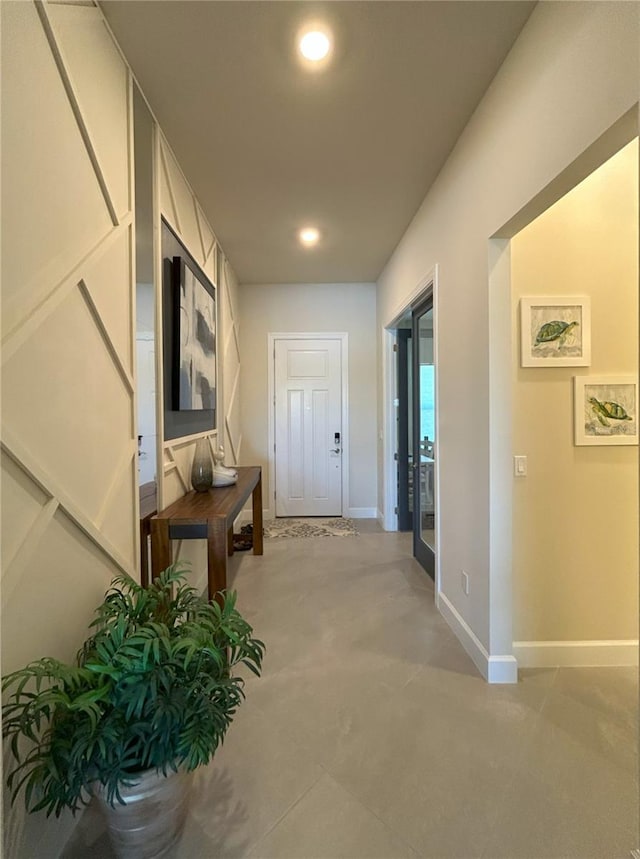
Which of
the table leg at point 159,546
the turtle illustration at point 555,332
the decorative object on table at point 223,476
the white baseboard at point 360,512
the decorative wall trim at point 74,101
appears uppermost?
the decorative wall trim at point 74,101

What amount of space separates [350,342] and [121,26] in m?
3.58

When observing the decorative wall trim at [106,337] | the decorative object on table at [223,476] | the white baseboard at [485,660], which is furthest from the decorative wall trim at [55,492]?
the white baseboard at [485,660]

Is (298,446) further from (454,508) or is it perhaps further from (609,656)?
(609,656)

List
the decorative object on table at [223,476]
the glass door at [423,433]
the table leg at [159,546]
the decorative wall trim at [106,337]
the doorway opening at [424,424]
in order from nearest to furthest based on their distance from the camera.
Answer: the decorative wall trim at [106,337] → the table leg at [159,546] → the decorative object on table at [223,476] → the doorway opening at [424,424] → the glass door at [423,433]

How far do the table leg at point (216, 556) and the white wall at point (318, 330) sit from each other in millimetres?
2909

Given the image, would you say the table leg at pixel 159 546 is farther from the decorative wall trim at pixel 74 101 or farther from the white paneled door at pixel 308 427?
the white paneled door at pixel 308 427

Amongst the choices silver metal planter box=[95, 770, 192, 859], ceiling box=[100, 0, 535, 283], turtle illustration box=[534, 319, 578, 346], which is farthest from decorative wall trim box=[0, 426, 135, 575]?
turtle illustration box=[534, 319, 578, 346]

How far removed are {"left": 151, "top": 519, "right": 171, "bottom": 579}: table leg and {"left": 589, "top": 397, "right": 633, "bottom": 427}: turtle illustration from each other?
7.14 feet

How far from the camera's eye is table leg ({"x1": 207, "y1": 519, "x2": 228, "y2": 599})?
76.8 inches

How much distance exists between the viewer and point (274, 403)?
491 cm

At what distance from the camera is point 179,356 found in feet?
7.55

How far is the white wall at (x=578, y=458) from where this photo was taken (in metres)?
2.02

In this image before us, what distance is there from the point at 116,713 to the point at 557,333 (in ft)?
7.51

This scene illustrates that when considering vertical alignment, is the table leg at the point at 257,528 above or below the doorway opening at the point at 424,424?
below
